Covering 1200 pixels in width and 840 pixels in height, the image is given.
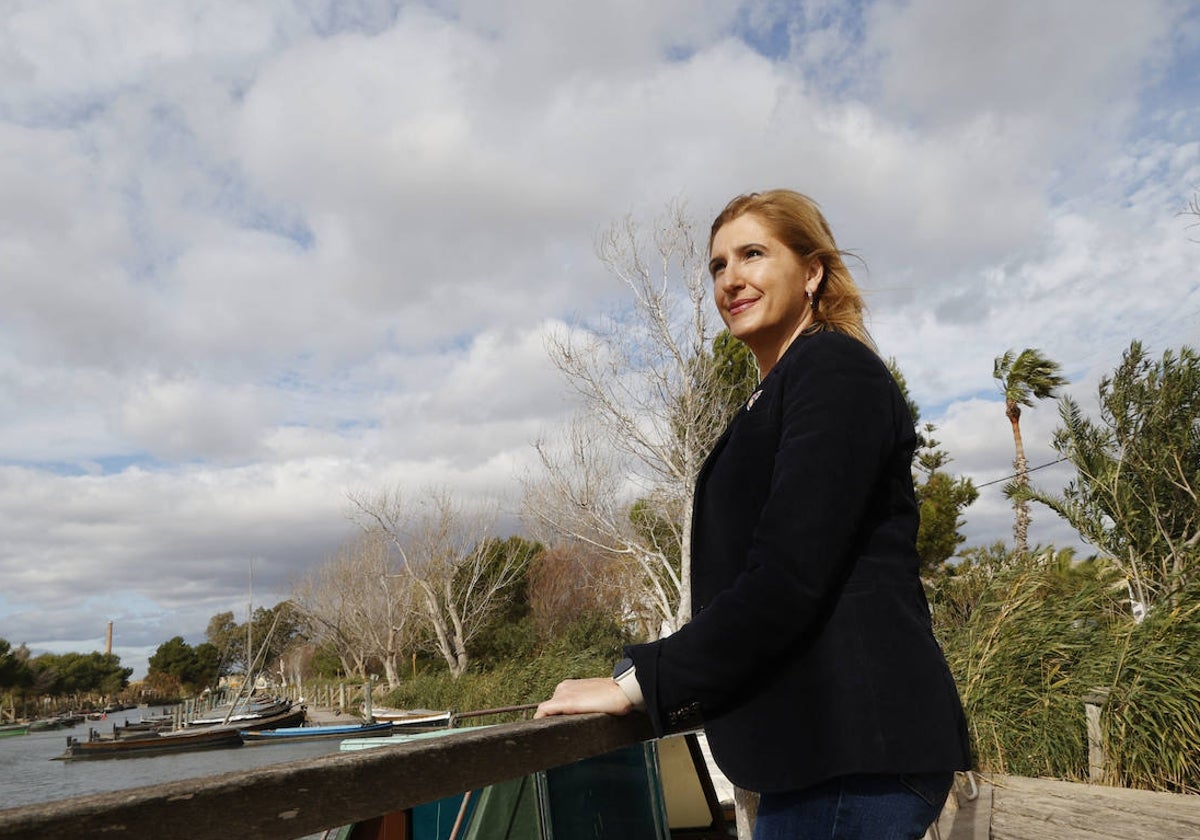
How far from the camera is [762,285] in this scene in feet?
4.79

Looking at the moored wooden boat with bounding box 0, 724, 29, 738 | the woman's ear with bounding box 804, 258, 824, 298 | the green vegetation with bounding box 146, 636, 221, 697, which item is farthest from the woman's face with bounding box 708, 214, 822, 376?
the green vegetation with bounding box 146, 636, 221, 697

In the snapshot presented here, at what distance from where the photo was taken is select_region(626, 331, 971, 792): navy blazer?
1.09 meters

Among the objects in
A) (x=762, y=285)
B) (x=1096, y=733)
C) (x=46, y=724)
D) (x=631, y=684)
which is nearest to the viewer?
(x=631, y=684)

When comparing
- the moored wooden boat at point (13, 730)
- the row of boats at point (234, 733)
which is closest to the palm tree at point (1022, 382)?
the row of boats at point (234, 733)

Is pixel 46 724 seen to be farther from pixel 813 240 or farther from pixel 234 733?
pixel 813 240

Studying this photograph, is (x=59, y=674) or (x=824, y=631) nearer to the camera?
(x=824, y=631)

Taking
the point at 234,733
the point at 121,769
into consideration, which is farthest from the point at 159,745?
the point at 234,733

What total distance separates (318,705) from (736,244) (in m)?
55.1

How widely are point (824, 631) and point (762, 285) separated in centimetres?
60

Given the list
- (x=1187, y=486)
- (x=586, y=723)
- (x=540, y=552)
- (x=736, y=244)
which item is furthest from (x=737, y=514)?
(x=540, y=552)

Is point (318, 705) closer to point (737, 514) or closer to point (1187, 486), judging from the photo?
point (1187, 486)

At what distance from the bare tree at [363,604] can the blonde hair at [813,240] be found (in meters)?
38.2

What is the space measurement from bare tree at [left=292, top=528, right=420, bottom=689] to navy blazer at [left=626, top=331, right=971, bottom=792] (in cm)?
3838

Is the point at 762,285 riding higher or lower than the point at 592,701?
higher
